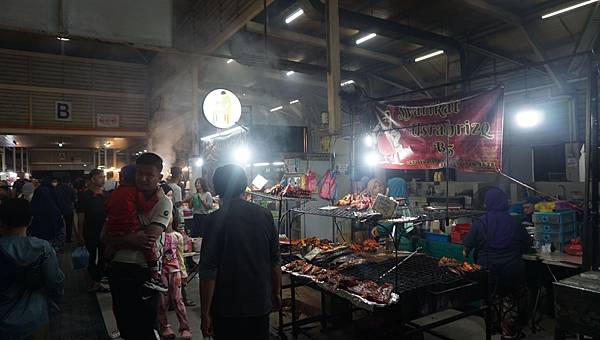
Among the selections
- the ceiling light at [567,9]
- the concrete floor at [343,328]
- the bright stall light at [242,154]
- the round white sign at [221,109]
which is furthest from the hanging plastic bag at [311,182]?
the ceiling light at [567,9]

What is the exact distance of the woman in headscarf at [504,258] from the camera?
4.81m

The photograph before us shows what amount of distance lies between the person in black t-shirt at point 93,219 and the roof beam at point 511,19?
27.3 feet

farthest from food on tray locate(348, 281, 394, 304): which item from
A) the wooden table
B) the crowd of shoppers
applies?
the wooden table

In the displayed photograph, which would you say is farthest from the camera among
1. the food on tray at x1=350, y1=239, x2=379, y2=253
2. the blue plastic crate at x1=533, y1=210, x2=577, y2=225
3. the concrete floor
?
the blue plastic crate at x1=533, y1=210, x2=577, y2=225

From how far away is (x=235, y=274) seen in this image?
2.67 m

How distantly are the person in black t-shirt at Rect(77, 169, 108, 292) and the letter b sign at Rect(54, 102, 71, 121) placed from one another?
759 centimetres

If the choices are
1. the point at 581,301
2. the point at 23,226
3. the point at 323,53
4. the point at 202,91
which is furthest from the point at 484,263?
the point at 202,91

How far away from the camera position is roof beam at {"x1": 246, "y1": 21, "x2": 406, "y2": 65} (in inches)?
371

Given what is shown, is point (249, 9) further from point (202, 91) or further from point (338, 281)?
point (338, 281)

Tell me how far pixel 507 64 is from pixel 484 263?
30.3 feet

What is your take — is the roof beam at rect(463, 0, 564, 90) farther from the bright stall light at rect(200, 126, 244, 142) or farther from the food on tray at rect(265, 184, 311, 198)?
the food on tray at rect(265, 184, 311, 198)

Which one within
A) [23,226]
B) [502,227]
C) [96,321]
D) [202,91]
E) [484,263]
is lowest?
[96,321]

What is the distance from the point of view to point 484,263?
16.3 feet

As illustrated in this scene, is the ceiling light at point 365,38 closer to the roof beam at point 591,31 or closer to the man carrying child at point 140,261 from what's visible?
the roof beam at point 591,31
